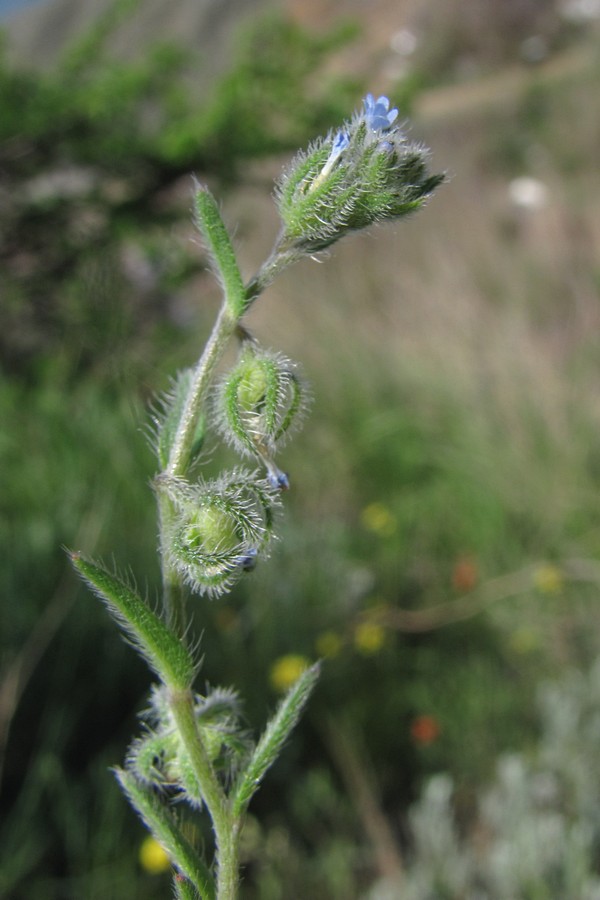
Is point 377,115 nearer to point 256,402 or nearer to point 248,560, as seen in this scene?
point 256,402

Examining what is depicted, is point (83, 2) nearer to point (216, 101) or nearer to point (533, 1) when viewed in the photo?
point (533, 1)

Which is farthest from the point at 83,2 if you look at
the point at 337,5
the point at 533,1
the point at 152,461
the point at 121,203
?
the point at 152,461

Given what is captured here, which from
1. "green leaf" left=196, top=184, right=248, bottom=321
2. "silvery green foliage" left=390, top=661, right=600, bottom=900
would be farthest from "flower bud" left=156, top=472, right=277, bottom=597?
"silvery green foliage" left=390, top=661, right=600, bottom=900

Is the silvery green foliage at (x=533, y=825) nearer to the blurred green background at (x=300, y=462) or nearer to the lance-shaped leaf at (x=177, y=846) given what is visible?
the blurred green background at (x=300, y=462)

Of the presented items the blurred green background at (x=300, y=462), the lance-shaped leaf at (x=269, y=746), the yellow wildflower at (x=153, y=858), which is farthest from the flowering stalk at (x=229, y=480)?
the yellow wildflower at (x=153, y=858)

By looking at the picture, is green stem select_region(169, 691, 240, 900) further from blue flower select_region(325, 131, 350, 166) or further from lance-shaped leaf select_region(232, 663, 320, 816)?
blue flower select_region(325, 131, 350, 166)

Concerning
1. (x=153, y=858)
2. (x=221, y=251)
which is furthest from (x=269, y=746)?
(x=153, y=858)
